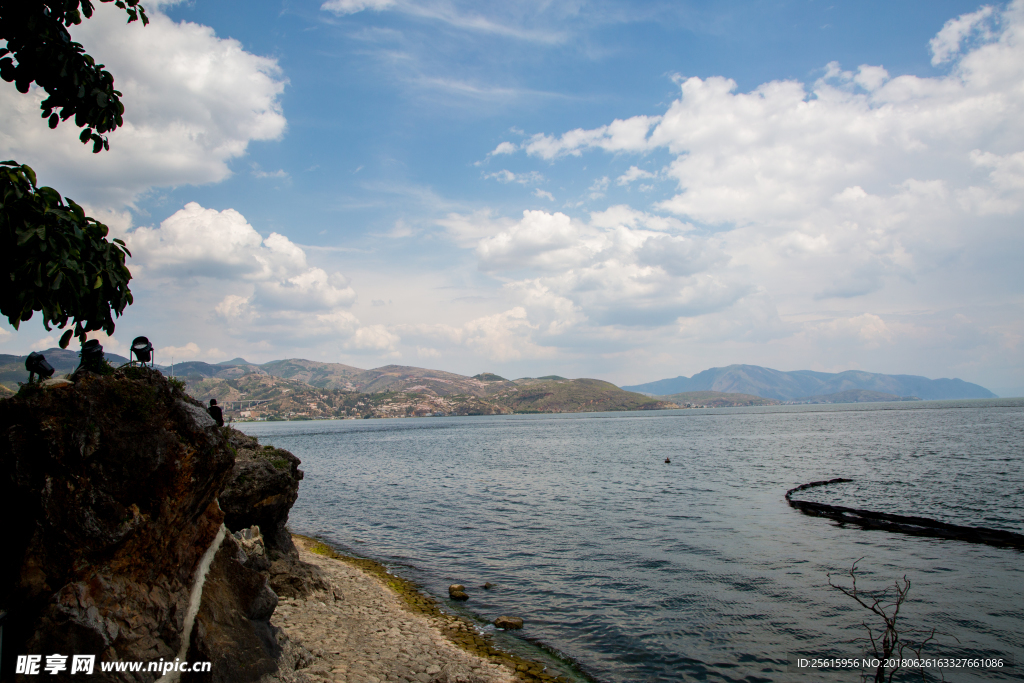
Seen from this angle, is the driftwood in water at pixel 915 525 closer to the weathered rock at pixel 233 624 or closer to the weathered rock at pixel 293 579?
the weathered rock at pixel 293 579

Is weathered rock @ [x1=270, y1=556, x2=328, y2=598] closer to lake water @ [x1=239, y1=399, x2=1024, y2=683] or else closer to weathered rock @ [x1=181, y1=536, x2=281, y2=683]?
lake water @ [x1=239, y1=399, x2=1024, y2=683]

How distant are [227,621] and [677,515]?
3095 cm

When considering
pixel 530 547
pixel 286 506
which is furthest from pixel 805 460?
pixel 286 506

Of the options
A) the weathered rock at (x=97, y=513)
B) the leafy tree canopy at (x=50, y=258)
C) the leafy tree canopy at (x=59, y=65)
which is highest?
the leafy tree canopy at (x=59, y=65)

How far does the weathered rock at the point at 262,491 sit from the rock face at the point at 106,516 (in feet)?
22.4

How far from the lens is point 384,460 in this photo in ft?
273

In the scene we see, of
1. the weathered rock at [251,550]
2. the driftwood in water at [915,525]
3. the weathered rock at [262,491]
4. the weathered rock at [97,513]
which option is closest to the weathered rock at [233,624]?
the weathered rock at [251,550]

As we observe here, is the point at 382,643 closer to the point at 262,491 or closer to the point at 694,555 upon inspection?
the point at 262,491

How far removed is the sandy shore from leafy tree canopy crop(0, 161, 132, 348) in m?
9.46

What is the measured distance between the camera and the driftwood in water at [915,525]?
25.9 meters

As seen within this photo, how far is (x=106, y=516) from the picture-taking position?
28.2 feet

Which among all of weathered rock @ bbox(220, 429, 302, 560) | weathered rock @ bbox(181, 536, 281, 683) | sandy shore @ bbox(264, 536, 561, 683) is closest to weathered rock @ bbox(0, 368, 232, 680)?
weathered rock @ bbox(181, 536, 281, 683)

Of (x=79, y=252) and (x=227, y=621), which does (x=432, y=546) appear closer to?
(x=227, y=621)

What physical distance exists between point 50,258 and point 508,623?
57.4ft
